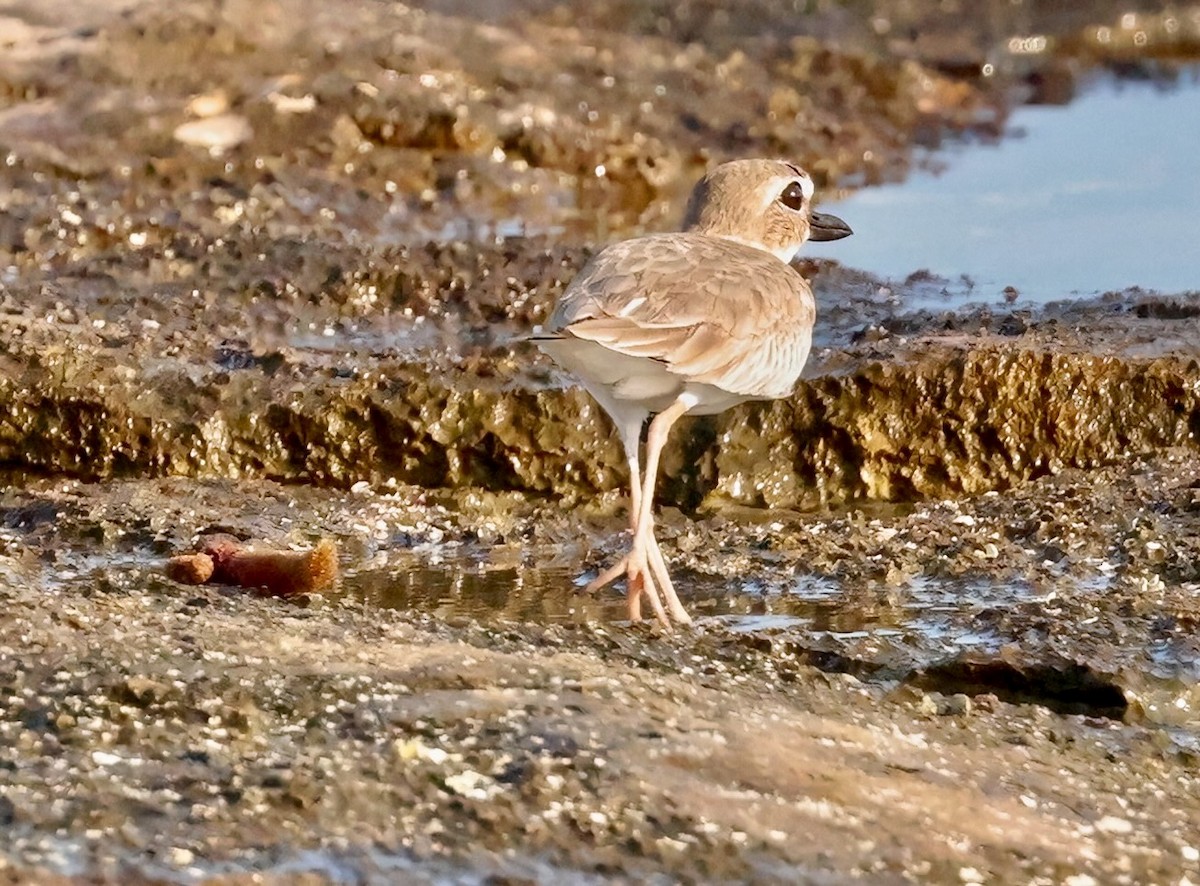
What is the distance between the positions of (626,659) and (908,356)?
257 centimetres

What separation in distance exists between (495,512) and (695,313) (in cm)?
138

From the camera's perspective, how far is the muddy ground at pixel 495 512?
336 cm

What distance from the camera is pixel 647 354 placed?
518 cm

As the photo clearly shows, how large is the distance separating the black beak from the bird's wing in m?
0.96

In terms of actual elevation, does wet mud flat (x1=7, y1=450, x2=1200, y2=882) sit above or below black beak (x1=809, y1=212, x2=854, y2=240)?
below

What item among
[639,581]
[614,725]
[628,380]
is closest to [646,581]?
[639,581]

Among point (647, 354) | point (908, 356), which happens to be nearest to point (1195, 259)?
point (908, 356)

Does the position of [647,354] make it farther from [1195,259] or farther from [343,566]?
[1195,259]

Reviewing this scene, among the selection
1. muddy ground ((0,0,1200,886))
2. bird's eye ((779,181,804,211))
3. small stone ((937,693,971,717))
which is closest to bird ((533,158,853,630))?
muddy ground ((0,0,1200,886))

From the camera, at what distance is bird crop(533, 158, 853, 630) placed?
522cm

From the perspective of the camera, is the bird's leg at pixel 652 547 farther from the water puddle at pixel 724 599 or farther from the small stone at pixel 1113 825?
the small stone at pixel 1113 825

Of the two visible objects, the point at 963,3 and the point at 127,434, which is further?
the point at 963,3

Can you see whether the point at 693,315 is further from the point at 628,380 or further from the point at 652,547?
the point at 652,547

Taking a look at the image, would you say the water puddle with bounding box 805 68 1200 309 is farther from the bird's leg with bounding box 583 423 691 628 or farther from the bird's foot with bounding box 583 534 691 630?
the bird's foot with bounding box 583 534 691 630
